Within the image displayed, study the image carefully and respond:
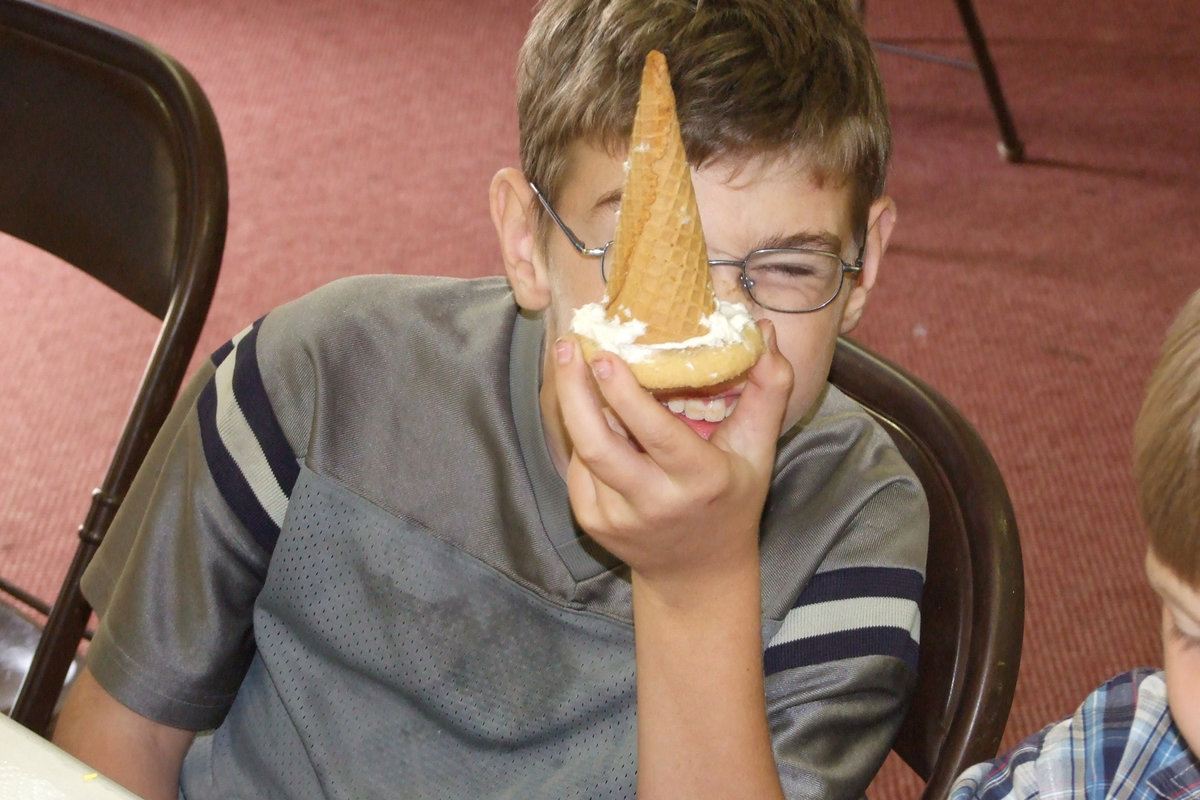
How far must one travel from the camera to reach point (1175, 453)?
0.77 meters

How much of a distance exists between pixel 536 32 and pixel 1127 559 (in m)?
1.61

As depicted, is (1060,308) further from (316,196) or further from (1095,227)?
(316,196)

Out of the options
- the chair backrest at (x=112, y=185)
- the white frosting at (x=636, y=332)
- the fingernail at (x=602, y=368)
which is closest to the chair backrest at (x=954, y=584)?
the white frosting at (x=636, y=332)

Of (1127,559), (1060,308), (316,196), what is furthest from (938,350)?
(316,196)

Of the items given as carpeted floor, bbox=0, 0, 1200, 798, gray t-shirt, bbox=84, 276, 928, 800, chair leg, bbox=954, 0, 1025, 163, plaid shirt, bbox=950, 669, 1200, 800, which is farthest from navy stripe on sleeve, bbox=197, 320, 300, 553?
chair leg, bbox=954, 0, 1025, 163

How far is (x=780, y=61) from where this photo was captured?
0.96 meters

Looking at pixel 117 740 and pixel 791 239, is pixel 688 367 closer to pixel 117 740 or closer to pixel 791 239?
pixel 791 239

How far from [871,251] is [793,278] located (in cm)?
16

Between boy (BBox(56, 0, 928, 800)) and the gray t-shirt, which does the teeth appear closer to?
boy (BBox(56, 0, 928, 800))

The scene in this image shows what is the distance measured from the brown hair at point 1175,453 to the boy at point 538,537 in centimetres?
24

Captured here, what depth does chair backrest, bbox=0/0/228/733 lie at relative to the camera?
3.85ft

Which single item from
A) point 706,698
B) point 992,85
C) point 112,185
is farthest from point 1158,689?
point 992,85

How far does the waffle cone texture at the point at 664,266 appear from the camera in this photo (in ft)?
2.56

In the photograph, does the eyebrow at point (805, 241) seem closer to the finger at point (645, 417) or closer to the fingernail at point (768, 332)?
the fingernail at point (768, 332)
